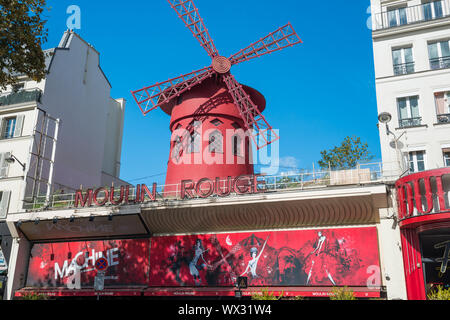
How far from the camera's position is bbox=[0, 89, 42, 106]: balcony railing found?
2145 cm

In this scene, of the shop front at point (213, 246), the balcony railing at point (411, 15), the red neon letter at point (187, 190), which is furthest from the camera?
the red neon letter at point (187, 190)

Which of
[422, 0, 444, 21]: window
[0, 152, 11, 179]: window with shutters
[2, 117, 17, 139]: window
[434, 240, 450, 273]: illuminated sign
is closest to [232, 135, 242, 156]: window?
[422, 0, 444, 21]: window

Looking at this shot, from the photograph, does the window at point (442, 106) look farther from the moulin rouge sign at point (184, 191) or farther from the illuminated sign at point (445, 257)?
the moulin rouge sign at point (184, 191)

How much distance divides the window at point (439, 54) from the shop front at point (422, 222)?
4819 millimetres

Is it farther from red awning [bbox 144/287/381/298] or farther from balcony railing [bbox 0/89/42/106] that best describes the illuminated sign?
balcony railing [bbox 0/89/42/106]

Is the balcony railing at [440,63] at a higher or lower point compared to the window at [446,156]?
higher

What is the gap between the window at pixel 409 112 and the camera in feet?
50.5

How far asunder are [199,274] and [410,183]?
27.2 ft

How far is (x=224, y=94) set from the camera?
20.7 metres

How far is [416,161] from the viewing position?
14938mm

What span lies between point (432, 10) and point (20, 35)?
1421 cm

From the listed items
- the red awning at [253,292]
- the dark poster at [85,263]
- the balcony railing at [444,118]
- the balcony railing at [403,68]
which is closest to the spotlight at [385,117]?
the balcony railing at [444,118]

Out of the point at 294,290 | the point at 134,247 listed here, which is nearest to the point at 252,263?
the point at 294,290
